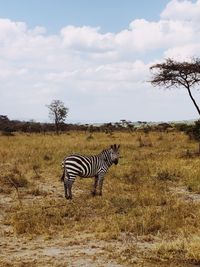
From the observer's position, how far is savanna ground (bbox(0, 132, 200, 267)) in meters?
8.54

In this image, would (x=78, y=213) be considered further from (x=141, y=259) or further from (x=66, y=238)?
(x=141, y=259)

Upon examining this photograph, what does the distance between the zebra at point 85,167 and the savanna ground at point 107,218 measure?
434 mm

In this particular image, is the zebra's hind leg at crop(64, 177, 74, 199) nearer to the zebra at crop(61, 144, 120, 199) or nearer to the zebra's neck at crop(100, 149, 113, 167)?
the zebra at crop(61, 144, 120, 199)

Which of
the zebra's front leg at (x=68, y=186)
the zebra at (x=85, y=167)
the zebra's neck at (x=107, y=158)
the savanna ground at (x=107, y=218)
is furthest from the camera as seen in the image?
the zebra's neck at (x=107, y=158)

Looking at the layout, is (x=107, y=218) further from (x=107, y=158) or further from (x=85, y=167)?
(x=107, y=158)

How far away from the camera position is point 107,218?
11.4m

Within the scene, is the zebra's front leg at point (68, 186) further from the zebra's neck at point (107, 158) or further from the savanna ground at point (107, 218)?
the zebra's neck at point (107, 158)

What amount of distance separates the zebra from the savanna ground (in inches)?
17.1

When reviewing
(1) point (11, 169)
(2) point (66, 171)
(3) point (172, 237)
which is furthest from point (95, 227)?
(1) point (11, 169)

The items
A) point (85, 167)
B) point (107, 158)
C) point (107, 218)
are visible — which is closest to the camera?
point (107, 218)

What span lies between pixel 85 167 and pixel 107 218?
3.69 meters

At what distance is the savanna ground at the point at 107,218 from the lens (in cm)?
854

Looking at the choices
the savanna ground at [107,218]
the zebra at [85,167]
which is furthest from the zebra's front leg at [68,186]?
the savanna ground at [107,218]

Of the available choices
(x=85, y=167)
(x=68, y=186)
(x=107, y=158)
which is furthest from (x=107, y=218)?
(x=107, y=158)
